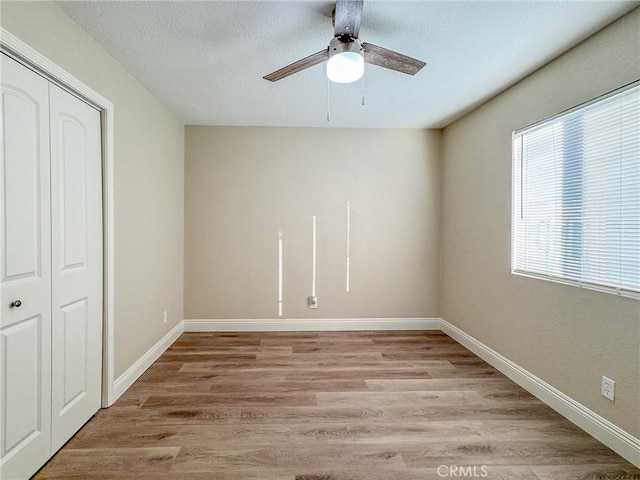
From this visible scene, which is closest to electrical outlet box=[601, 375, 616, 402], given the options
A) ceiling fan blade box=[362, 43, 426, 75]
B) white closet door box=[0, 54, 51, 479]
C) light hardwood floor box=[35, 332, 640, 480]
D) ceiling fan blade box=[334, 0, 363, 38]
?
light hardwood floor box=[35, 332, 640, 480]

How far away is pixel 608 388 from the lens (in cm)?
179

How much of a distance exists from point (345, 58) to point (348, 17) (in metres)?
0.19

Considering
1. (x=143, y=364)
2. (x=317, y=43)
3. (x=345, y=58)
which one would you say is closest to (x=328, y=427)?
(x=143, y=364)

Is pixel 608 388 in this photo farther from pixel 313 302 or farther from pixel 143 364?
pixel 143 364

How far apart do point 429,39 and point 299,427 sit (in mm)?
2668

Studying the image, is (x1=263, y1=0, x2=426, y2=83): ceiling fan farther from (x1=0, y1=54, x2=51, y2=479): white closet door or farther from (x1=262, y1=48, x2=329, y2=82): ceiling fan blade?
(x1=0, y1=54, x2=51, y2=479): white closet door

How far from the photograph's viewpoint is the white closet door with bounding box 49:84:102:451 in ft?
5.62

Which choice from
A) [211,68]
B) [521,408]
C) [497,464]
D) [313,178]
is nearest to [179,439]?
[497,464]

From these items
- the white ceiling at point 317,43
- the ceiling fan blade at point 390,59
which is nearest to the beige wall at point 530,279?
the white ceiling at point 317,43

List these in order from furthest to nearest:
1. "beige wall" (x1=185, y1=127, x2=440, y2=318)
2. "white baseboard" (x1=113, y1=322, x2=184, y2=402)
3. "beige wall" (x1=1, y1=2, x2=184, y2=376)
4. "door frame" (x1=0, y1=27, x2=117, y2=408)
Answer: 1. "beige wall" (x1=185, y1=127, x2=440, y2=318)
2. "white baseboard" (x1=113, y1=322, x2=184, y2=402)
3. "door frame" (x1=0, y1=27, x2=117, y2=408)
4. "beige wall" (x1=1, y1=2, x2=184, y2=376)

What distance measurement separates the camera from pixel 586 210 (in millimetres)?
1971

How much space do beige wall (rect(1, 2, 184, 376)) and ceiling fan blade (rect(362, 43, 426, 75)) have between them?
1731mm

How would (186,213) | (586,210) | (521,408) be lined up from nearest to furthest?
(586,210)
(521,408)
(186,213)

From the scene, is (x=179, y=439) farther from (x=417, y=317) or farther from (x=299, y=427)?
(x=417, y=317)
